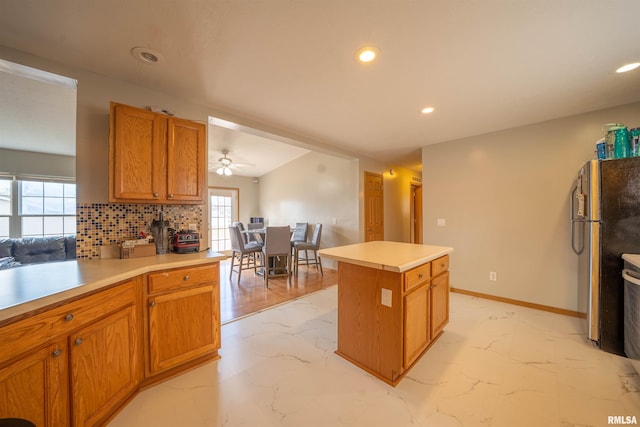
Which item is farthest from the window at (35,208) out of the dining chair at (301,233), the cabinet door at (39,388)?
the cabinet door at (39,388)

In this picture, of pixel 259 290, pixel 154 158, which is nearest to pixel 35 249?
pixel 259 290

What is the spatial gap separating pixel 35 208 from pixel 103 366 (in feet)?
15.6

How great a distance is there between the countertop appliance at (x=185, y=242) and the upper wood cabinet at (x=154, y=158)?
29cm

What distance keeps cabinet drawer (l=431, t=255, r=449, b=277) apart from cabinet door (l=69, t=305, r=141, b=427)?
2245mm

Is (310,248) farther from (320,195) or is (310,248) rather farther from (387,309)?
(387,309)

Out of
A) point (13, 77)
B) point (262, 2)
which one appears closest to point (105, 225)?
point (13, 77)

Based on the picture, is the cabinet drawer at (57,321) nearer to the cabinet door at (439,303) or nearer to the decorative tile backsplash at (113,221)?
the decorative tile backsplash at (113,221)

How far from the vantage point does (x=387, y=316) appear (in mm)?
1626

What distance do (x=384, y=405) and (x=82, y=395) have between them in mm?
1653

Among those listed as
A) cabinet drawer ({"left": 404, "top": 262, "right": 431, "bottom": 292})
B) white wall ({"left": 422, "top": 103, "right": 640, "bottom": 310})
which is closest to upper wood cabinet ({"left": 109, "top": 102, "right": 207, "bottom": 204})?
cabinet drawer ({"left": 404, "top": 262, "right": 431, "bottom": 292})

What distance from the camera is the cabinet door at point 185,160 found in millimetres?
1952

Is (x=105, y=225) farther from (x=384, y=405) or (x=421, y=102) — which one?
(x=421, y=102)

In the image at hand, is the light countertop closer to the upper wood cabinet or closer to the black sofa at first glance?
the upper wood cabinet

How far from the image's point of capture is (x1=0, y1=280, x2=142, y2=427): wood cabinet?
91 cm
